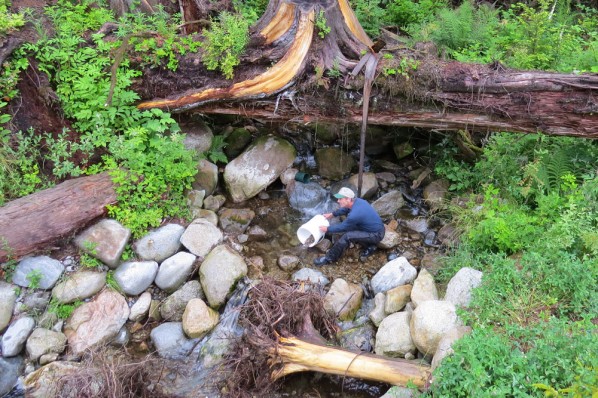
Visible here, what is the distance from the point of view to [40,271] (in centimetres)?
575

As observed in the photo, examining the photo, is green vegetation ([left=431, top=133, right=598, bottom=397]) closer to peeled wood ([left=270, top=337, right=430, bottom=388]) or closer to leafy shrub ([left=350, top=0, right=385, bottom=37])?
peeled wood ([left=270, top=337, right=430, bottom=388])

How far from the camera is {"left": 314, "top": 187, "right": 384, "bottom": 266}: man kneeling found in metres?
6.55

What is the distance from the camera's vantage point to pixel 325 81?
6.62 m

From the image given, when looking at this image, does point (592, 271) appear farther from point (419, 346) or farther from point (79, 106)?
point (79, 106)

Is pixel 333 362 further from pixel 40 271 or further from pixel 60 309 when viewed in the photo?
pixel 40 271

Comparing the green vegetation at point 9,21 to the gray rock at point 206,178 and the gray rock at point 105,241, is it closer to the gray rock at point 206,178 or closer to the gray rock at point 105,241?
the gray rock at point 105,241

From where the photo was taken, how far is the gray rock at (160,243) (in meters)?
6.27

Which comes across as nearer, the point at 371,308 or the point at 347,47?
the point at 371,308

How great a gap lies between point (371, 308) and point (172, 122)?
3904 mm

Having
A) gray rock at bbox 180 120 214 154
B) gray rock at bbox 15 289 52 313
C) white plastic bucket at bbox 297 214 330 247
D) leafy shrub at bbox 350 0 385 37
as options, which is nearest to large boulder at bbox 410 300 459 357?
white plastic bucket at bbox 297 214 330 247

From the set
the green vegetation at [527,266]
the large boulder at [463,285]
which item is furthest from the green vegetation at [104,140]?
the green vegetation at [527,266]

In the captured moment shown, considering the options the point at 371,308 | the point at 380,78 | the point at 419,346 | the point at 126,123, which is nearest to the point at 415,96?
the point at 380,78

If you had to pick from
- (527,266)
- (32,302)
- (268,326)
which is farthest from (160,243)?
(527,266)

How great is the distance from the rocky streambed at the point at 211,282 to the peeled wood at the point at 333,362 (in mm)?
224
